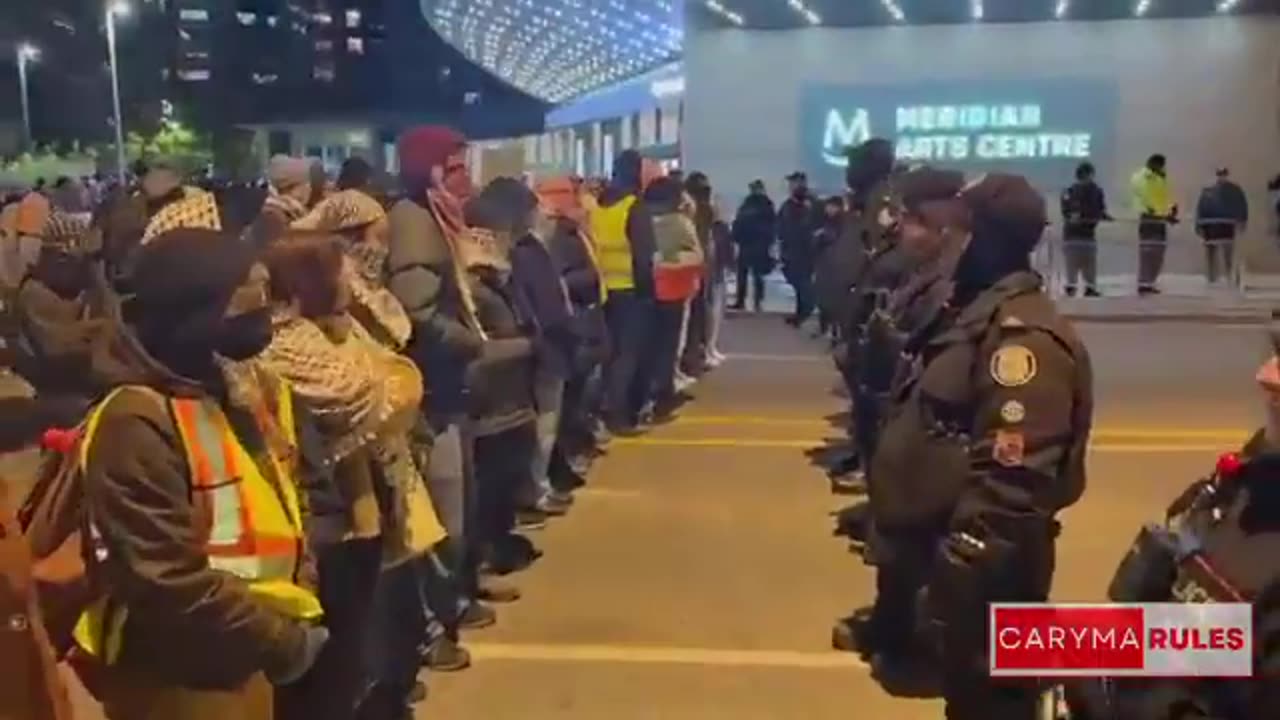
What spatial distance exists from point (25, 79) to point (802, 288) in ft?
73.1

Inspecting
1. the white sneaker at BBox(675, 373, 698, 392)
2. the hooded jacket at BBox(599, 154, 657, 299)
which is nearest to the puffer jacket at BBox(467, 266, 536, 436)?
the hooded jacket at BBox(599, 154, 657, 299)

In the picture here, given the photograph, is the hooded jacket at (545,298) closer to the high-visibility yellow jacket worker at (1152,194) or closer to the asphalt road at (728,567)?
the asphalt road at (728,567)

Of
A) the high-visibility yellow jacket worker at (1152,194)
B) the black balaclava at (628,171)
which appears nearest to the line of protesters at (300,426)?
the black balaclava at (628,171)

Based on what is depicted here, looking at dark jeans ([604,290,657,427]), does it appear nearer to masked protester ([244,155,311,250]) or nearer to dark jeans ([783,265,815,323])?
masked protester ([244,155,311,250])

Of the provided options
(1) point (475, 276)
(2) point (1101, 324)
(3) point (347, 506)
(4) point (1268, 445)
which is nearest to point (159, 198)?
(1) point (475, 276)

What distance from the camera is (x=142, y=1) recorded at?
46094 mm

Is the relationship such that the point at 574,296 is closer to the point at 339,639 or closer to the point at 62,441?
the point at 339,639

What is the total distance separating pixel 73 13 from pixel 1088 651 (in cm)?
3740

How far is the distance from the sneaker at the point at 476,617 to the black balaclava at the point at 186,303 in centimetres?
361

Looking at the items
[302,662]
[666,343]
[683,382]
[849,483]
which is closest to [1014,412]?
[302,662]

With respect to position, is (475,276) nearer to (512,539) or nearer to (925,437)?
(512,539)

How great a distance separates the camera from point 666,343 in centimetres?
1105

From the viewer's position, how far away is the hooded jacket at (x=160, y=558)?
276 centimetres

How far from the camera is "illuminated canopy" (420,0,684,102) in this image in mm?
26359
